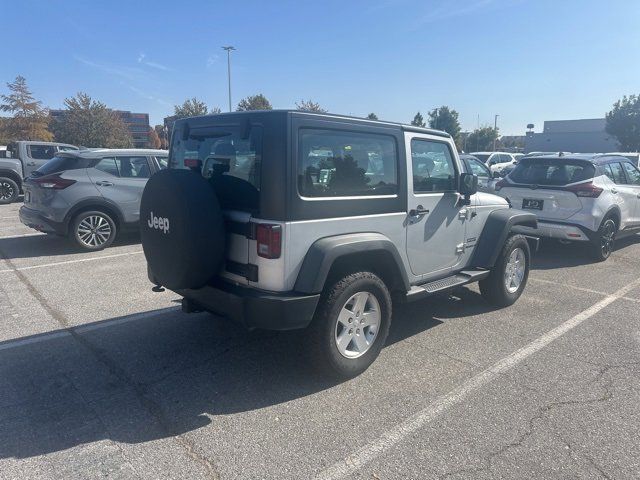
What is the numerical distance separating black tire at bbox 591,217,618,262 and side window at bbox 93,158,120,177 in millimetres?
8329

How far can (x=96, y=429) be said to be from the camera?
287cm

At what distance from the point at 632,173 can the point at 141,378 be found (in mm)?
9179

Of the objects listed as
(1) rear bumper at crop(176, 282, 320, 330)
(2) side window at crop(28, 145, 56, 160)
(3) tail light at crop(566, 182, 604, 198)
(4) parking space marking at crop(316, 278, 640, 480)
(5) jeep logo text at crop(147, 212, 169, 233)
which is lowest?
(4) parking space marking at crop(316, 278, 640, 480)

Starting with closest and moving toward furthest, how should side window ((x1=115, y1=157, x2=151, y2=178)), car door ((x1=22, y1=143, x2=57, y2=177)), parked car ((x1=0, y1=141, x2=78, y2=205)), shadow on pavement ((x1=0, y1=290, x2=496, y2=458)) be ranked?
shadow on pavement ((x1=0, y1=290, x2=496, y2=458)), side window ((x1=115, y1=157, x2=151, y2=178)), parked car ((x1=0, y1=141, x2=78, y2=205)), car door ((x1=22, y1=143, x2=57, y2=177))

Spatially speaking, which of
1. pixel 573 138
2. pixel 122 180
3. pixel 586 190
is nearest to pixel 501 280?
pixel 586 190

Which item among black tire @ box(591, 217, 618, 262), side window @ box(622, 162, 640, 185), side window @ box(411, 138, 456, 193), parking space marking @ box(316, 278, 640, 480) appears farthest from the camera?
side window @ box(622, 162, 640, 185)

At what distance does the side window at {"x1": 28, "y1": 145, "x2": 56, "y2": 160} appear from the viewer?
576 inches

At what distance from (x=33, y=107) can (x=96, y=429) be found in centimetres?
3942

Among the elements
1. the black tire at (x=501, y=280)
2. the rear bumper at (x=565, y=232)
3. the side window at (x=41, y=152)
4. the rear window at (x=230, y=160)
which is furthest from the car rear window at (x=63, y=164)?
the side window at (x=41, y=152)

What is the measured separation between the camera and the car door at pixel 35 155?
14.4 metres

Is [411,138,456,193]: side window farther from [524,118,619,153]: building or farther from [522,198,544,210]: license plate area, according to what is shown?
[524,118,619,153]: building

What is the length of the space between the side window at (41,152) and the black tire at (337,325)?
14.7 meters

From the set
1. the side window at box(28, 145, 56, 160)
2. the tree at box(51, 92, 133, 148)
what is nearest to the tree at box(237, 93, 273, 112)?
the tree at box(51, 92, 133, 148)

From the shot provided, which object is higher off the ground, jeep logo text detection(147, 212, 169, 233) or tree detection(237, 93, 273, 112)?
Answer: tree detection(237, 93, 273, 112)
